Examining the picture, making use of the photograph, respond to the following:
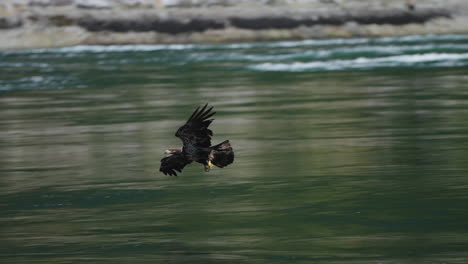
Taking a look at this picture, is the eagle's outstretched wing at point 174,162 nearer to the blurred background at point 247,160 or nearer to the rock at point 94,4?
the blurred background at point 247,160

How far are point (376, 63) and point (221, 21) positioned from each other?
19710 millimetres

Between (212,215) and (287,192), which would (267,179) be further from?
(212,215)

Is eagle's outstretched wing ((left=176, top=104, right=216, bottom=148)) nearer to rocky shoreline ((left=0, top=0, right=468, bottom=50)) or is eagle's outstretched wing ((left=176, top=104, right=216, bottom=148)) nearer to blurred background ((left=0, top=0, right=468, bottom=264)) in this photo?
blurred background ((left=0, top=0, right=468, bottom=264))

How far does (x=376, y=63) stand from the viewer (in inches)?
1330

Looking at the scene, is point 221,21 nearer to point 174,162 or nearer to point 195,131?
point 174,162

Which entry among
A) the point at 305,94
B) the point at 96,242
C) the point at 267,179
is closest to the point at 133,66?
the point at 305,94

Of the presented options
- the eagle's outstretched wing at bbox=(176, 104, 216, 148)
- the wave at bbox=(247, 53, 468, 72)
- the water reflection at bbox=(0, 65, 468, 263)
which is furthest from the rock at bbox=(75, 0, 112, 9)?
the eagle's outstretched wing at bbox=(176, 104, 216, 148)

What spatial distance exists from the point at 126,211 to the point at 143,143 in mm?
5576

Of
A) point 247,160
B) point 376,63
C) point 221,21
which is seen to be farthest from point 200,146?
point 221,21

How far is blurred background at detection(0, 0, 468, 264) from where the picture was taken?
1066cm

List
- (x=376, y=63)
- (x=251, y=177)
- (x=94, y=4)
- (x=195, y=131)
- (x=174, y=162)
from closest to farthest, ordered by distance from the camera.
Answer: (x=195, y=131)
(x=174, y=162)
(x=251, y=177)
(x=376, y=63)
(x=94, y=4)

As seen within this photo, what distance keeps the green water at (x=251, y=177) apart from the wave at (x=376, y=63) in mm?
4335

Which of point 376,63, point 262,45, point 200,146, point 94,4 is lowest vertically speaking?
point 200,146

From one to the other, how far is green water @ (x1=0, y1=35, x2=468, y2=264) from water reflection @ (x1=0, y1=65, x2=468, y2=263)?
0.8 inches
